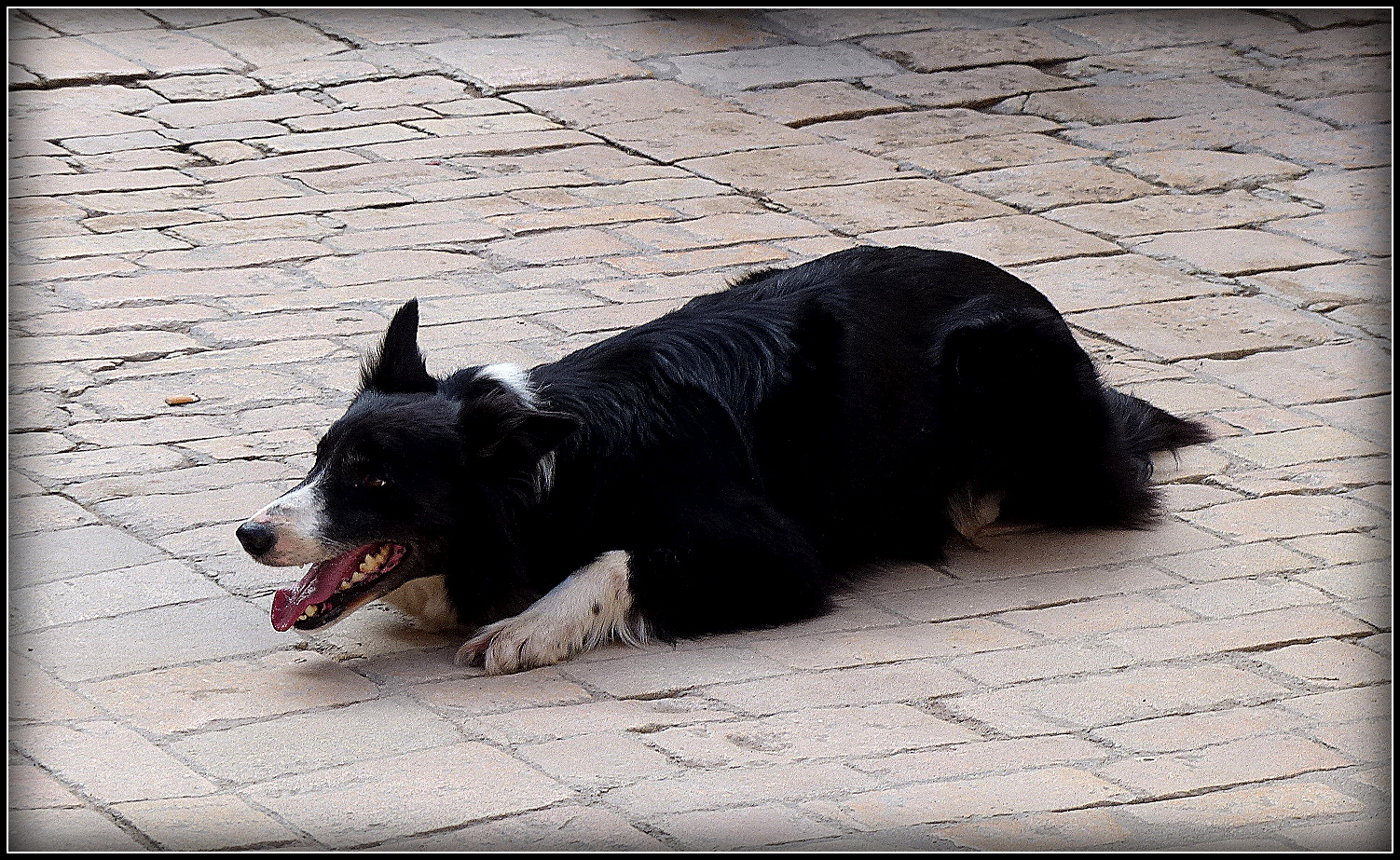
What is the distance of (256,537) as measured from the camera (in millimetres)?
4047

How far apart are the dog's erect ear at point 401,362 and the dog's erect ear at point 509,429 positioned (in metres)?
0.22

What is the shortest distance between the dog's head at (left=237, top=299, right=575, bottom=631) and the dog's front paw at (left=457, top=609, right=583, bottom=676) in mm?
181

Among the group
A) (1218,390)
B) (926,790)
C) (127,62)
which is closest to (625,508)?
(926,790)

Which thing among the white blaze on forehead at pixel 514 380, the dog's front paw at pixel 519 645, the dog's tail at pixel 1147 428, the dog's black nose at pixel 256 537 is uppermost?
the white blaze on forehead at pixel 514 380

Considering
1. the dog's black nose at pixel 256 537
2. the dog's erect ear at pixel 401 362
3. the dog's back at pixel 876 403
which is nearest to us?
the dog's black nose at pixel 256 537

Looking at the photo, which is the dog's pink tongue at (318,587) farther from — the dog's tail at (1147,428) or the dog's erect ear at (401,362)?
the dog's tail at (1147,428)

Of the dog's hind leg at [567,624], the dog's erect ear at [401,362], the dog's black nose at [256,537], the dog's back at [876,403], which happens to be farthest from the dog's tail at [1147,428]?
the dog's black nose at [256,537]

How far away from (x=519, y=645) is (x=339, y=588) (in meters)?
0.43

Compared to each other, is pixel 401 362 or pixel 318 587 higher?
pixel 401 362

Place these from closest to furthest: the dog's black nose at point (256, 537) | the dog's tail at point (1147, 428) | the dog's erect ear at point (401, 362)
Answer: the dog's black nose at point (256, 537)
the dog's erect ear at point (401, 362)
the dog's tail at point (1147, 428)

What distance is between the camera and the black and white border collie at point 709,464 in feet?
13.9

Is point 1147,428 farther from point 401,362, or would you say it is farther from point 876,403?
point 401,362

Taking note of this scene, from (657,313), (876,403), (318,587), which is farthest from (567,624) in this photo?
(657,313)

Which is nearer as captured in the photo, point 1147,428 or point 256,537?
point 256,537
